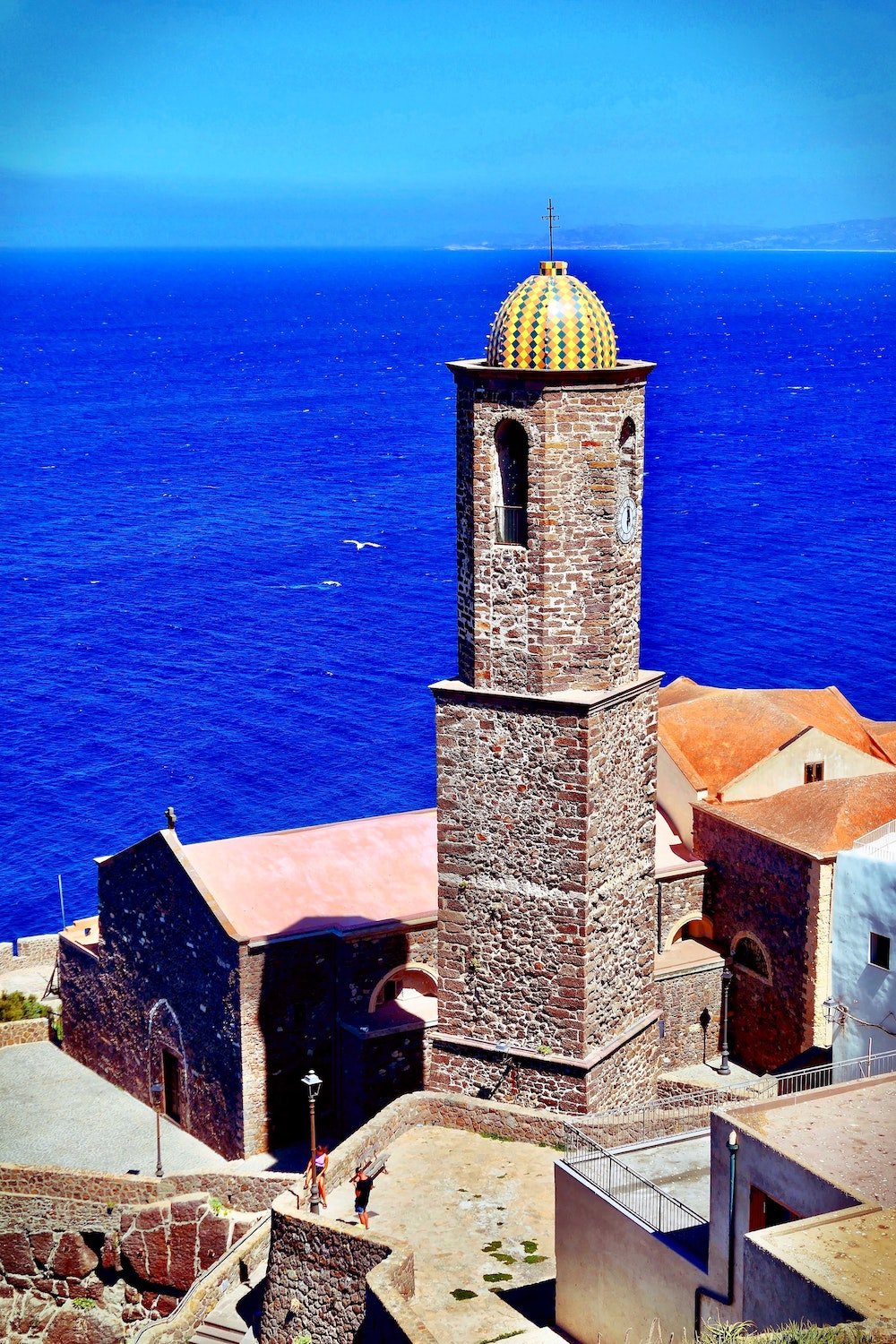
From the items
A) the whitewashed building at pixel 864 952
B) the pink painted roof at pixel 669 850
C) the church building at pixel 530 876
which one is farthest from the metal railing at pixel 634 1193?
the pink painted roof at pixel 669 850

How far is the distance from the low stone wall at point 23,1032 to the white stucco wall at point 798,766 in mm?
15943

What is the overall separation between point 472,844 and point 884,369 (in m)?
163

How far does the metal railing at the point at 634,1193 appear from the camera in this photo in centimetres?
1972

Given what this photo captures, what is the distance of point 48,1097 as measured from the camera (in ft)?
114

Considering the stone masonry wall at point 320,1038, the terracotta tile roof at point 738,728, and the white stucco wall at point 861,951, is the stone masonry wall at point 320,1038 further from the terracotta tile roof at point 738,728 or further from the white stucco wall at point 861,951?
the white stucco wall at point 861,951

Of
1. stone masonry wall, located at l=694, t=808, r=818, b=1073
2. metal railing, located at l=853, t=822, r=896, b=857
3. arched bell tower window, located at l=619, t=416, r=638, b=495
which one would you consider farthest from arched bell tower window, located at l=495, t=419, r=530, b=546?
stone masonry wall, located at l=694, t=808, r=818, b=1073

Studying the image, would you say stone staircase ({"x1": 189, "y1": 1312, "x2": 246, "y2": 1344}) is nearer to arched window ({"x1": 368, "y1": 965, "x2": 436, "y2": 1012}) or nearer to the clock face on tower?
arched window ({"x1": 368, "y1": 965, "x2": 436, "y2": 1012})

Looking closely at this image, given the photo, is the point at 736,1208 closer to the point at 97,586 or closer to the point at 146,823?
the point at 146,823


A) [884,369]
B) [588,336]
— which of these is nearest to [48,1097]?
[588,336]

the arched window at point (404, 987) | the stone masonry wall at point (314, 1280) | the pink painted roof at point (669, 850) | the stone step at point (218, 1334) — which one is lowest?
the stone step at point (218, 1334)

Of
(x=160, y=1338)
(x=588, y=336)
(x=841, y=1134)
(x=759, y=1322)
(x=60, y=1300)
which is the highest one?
(x=588, y=336)

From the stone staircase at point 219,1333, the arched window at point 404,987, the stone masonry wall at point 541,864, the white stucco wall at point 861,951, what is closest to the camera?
the stone masonry wall at point 541,864

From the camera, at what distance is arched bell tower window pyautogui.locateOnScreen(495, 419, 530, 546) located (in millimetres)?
24766

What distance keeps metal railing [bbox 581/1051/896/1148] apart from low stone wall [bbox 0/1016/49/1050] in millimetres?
16375
